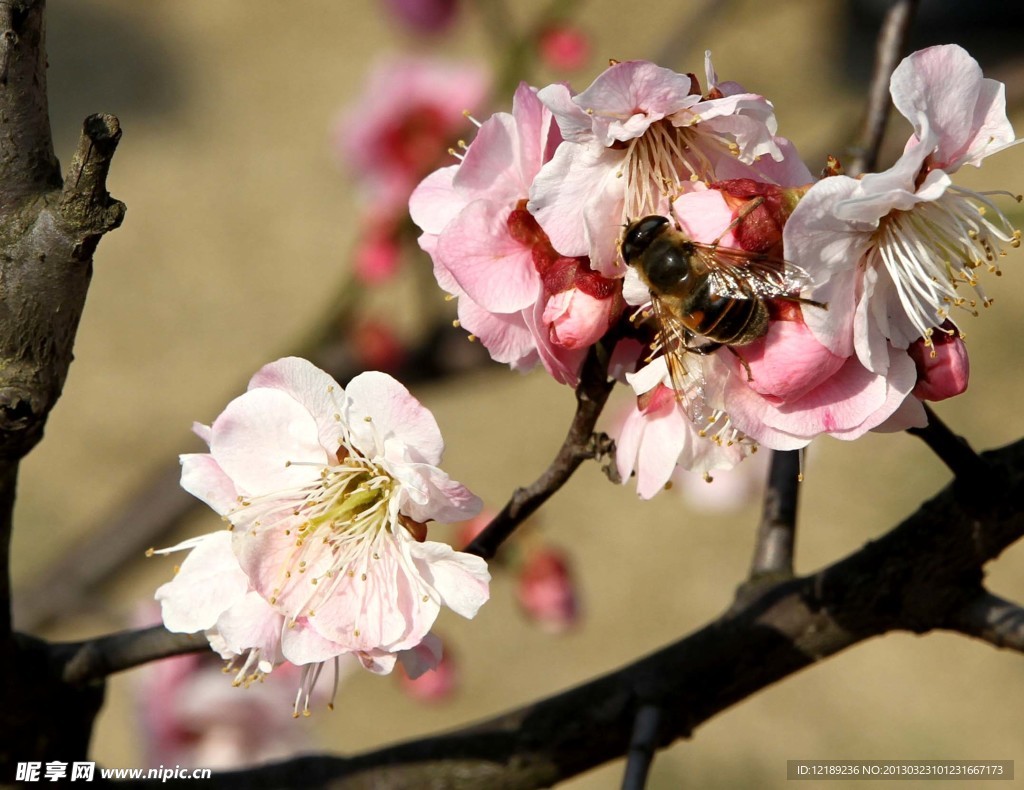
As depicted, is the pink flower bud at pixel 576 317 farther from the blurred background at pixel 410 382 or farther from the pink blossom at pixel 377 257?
the pink blossom at pixel 377 257

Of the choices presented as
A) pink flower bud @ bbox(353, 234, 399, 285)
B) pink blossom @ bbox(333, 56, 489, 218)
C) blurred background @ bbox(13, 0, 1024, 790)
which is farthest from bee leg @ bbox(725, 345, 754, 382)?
pink blossom @ bbox(333, 56, 489, 218)

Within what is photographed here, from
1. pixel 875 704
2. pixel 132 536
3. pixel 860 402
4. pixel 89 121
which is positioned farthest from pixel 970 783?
pixel 89 121

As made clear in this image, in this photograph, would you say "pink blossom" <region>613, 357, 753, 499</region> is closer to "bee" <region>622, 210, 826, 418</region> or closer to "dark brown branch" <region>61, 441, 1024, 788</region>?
"bee" <region>622, 210, 826, 418</region>

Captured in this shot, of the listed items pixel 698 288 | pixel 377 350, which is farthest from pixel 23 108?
pixel 377 350

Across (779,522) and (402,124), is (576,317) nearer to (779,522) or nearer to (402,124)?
(779,522)

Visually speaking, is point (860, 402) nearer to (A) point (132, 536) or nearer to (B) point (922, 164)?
(B) point (922, 164)

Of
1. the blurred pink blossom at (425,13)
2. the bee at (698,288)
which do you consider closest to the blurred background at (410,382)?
the blurred pink blossom at (425,13)
